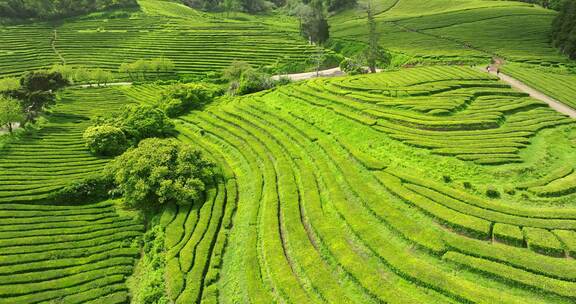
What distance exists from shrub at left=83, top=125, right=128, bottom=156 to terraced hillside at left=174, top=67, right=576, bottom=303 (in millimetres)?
10037

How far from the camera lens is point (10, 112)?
6016 cm

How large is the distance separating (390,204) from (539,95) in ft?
147

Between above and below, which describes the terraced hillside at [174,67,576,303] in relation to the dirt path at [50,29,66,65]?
below

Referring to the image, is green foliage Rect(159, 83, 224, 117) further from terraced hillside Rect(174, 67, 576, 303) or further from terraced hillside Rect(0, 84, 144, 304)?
terraced hillside Rect(0, 84, 144, 304)

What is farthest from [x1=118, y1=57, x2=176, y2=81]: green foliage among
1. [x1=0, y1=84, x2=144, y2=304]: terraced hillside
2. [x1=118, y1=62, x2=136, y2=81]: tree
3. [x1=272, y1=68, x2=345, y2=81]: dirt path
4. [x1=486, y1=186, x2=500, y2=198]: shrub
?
[x1=486, y1=186, x2=500, y2=198]: shrub

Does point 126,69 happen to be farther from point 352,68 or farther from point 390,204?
point 390,204

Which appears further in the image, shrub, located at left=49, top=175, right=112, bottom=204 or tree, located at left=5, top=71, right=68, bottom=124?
tree, located at left=5, top=71, right=68, bottom=124

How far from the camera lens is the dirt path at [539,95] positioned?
188ft

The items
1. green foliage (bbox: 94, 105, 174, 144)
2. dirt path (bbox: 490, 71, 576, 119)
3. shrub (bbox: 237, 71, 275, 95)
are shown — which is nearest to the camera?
dirt path (bbox: 490, 71, 576, 119)

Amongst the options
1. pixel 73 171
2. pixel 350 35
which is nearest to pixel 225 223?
pixel 73 171

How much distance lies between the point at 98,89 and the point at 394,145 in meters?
73.0

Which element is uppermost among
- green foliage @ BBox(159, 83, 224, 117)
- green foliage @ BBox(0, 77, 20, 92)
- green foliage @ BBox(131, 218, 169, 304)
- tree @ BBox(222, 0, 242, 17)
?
tree @ BBox(222, 0, 242, 17)

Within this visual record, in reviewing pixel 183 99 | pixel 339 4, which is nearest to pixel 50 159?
pixel 183 99

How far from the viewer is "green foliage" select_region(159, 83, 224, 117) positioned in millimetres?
71188
